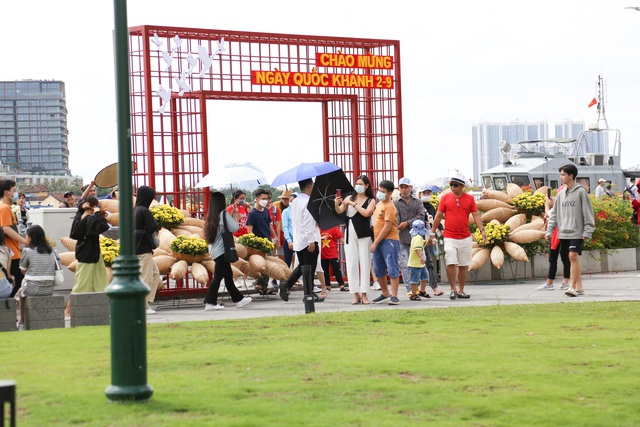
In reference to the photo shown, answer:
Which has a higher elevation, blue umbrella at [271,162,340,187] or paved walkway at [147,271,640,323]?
blue umbrella at [271,162,340,187]

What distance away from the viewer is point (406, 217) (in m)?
18.0

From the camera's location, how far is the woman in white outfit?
671 inches

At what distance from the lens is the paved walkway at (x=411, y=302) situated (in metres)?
16.3

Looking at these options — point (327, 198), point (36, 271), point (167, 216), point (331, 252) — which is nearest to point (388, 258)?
point (327, 198)

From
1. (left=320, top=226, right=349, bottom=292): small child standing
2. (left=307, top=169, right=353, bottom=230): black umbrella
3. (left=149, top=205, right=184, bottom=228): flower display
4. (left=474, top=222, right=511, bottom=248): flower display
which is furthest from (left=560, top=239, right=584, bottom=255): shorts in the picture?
(left=149, top=205, right=184, bottom=228): flower display

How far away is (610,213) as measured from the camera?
23.9 meters

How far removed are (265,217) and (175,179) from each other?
1758mm

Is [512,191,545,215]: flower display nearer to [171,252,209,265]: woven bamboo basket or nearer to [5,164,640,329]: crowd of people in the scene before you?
[5,164,640,329]: crowd of people

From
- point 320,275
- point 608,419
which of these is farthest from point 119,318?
point 320,275

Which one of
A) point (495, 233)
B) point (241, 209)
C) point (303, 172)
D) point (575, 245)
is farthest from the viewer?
point (241, 209)

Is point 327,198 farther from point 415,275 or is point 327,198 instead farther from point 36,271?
point 36,271

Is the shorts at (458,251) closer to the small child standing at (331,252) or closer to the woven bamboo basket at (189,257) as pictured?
the small child standing at (331,252)

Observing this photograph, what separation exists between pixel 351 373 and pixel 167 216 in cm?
1032

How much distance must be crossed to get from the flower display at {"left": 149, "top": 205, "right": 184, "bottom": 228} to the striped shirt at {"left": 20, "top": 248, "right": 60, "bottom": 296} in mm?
4102
